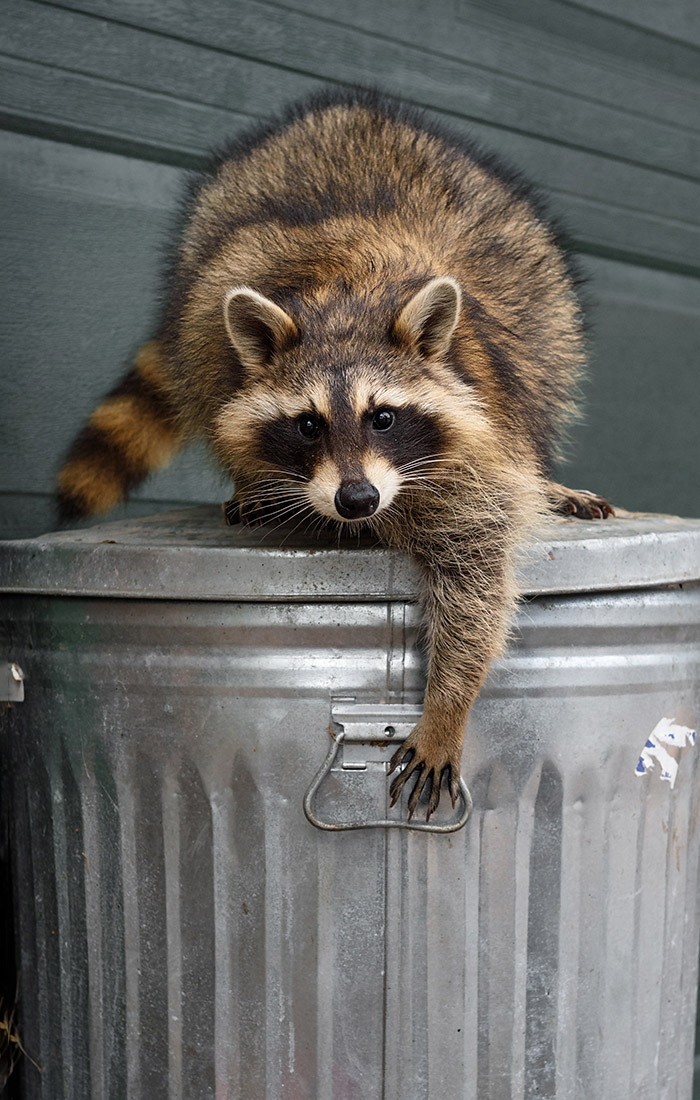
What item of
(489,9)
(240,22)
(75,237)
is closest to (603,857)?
(75,237)

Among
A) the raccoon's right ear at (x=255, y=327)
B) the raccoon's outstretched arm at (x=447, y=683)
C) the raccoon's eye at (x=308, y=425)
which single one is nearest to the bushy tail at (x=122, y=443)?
the raccoon's right ear at (x=255, y=327)

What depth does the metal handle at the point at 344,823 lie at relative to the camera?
146 cm

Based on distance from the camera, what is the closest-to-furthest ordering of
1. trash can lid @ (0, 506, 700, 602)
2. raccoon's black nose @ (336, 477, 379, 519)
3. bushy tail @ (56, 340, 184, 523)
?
Result: trash can lid @ (0, 506, 700, 602) < raccoon's black nose @ (336, 477, 379, 519) < bushy tail @ (56, 340, 184, 523)

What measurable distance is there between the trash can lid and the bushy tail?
52 centimetres

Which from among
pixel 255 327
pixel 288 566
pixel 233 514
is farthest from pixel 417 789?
pixel 255 327

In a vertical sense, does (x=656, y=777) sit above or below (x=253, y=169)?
below

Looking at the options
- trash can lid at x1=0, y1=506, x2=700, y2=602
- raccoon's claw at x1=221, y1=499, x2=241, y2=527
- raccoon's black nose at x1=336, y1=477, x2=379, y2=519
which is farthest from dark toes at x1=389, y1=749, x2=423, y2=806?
raccoon's claw at x1=221, y1=499, x2=241, y2=527

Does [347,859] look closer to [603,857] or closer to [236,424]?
[603,857]

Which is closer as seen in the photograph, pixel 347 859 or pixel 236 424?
pixel 347 859

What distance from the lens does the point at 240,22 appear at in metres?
2.65

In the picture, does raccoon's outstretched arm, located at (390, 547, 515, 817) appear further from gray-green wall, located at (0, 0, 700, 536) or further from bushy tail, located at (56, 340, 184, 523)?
gray-green wall, located at (0, 0, 700, 536)

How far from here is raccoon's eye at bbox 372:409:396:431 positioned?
167 cm

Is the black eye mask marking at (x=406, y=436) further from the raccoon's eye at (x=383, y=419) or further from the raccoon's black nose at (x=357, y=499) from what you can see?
the raccoon's black nose at (x=357, y=499)

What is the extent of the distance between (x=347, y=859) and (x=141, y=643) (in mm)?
427
